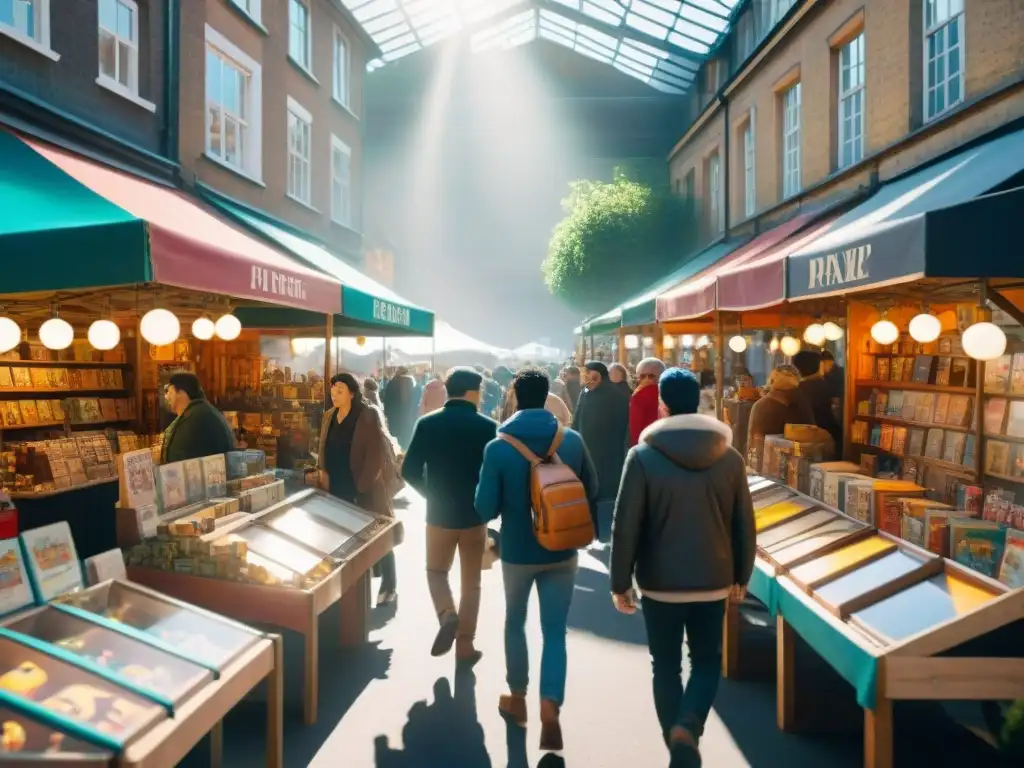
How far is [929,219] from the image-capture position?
398 centimetres

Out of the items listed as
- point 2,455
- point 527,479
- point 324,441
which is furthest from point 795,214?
point 2,455

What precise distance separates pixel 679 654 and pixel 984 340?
2779 millimetres

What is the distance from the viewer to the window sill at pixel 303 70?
14.5 m

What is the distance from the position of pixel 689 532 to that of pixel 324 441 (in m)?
3.75

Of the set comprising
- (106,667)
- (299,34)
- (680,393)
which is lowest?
(106,667)

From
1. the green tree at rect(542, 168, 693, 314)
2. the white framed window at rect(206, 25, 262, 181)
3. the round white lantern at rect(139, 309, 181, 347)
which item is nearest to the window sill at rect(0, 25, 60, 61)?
the white framed window at rect(206, 25, 262, 181)

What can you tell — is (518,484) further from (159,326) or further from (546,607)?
(159,326)

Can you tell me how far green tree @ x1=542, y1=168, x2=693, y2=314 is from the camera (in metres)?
23.1

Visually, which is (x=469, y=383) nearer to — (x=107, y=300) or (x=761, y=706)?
(x=761, y=706)

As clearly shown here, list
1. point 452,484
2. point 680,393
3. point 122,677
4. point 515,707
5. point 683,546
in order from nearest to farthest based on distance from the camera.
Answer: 1. point 122,677
2. point 683,546
3. point 680,393
4. point 515,707
5. point 452,484

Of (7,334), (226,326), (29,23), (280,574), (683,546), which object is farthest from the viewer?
(226,326)

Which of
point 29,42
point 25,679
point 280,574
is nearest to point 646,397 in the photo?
point 280,574

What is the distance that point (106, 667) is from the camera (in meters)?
3.19

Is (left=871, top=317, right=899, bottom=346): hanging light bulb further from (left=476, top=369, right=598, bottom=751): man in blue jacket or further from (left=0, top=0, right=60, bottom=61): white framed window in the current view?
(left=0, top=0, right=60, bottom=61): white framed window
